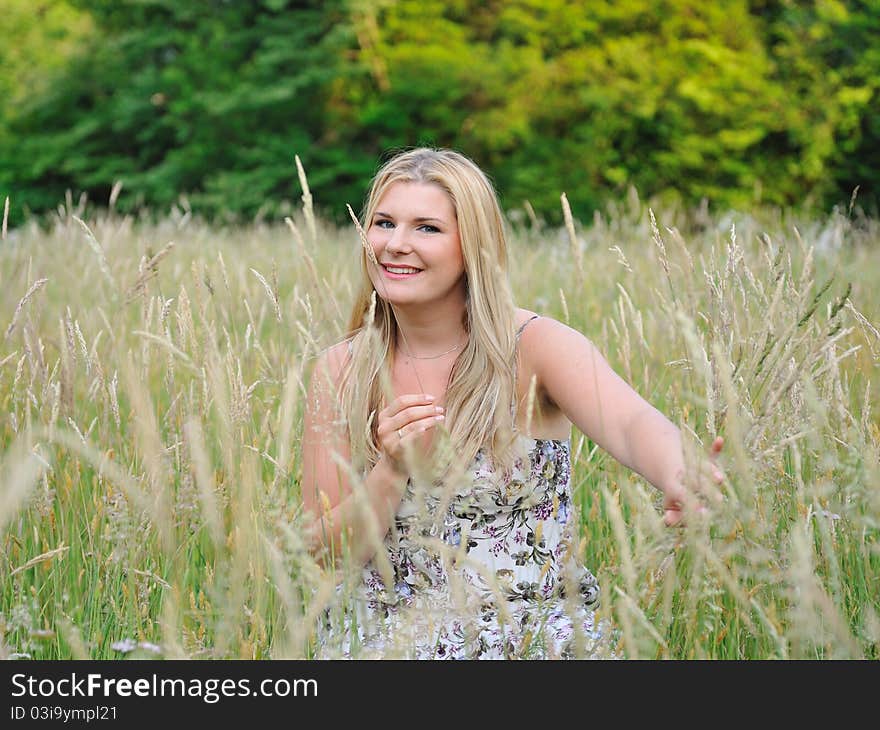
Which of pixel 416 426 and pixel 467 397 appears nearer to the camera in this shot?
pixel 416 426

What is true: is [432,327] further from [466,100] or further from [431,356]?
[466,100]

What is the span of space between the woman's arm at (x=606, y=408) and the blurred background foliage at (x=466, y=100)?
11430 millimetres

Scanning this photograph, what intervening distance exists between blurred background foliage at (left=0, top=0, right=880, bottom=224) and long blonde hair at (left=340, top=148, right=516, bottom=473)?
11268 millimetres

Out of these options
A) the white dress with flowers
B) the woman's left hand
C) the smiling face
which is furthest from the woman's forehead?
the woman's left hand

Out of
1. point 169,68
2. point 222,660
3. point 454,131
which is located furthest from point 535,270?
point 169,68

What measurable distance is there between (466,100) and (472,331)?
1400cm

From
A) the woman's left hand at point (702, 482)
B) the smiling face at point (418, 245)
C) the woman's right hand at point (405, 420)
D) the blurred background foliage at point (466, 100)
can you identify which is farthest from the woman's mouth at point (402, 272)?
the blurred background foliage at point (466, 100)

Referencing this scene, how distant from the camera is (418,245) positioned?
6.74 ft

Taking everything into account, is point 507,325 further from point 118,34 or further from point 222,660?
point 118,34

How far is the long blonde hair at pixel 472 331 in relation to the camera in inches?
79.2

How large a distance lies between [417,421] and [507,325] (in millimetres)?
570

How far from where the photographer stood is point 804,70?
44.2 feet

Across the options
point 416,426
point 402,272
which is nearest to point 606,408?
point 416,426

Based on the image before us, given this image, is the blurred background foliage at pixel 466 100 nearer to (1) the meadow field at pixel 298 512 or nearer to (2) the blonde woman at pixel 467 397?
(2) the blonde woman at pixel 467 397
